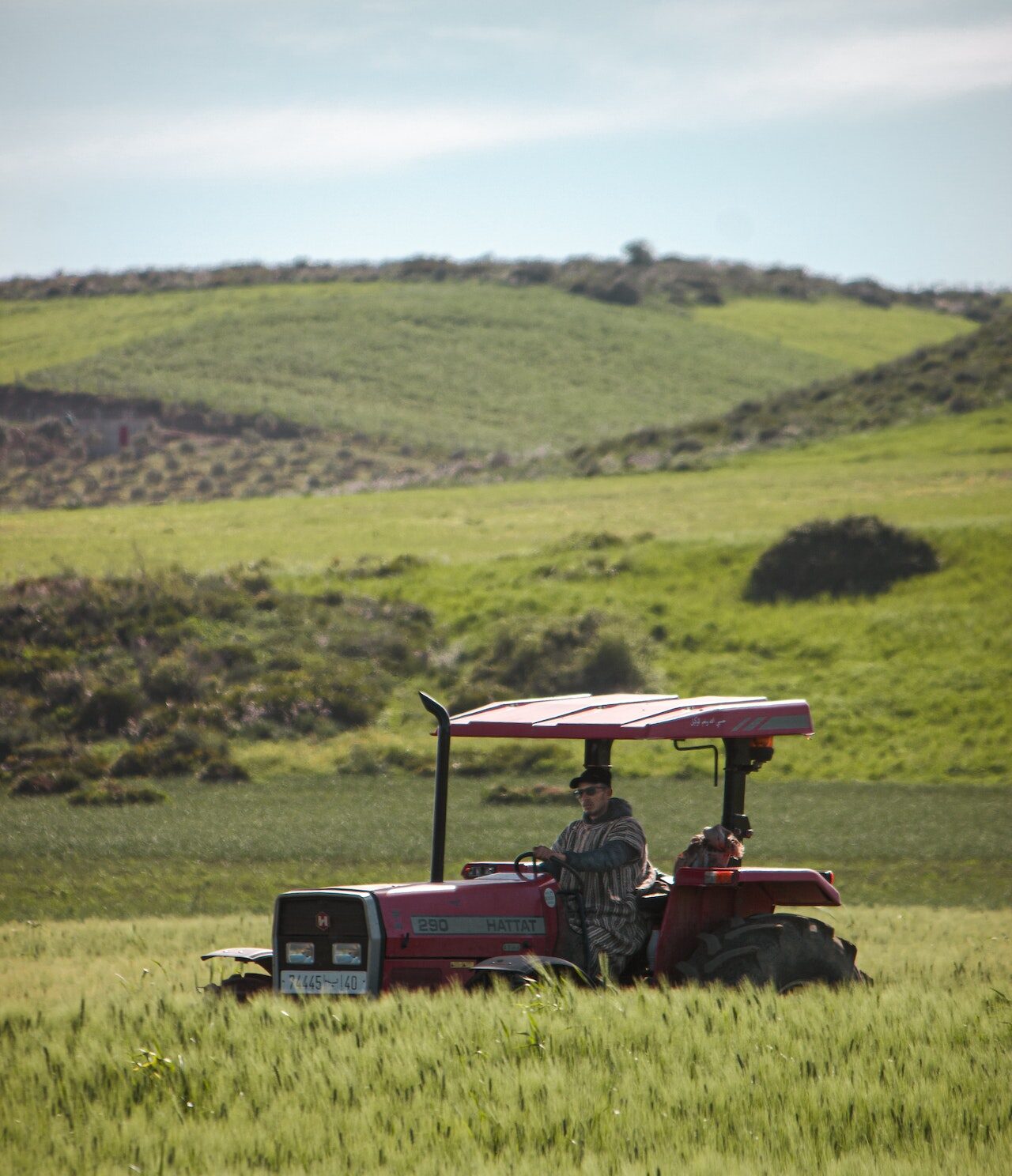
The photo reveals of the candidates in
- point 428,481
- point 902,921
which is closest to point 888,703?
point 902,921

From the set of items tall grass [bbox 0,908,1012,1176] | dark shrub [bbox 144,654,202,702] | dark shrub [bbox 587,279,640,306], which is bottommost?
dark shrub [bbox 144,654,202,702]

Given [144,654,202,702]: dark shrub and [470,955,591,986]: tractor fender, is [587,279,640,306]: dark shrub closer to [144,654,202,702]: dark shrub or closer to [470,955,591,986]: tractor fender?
[144,654,202,702]: dark shrub

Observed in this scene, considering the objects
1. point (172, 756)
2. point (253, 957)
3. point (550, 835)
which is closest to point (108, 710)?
point (172, 756)

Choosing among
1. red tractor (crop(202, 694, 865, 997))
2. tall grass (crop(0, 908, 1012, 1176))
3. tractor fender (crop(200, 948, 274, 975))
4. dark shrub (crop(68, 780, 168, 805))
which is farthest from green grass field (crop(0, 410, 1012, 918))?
tall grass (crop(0, 908, 1012, 1176))

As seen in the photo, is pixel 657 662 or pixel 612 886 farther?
pixel 657 662

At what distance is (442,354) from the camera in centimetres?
10388

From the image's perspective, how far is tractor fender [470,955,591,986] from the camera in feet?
30.8

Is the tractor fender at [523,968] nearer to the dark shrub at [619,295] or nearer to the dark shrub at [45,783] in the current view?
the dark shrub at [45,783]

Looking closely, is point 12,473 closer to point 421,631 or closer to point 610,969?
point 421,631

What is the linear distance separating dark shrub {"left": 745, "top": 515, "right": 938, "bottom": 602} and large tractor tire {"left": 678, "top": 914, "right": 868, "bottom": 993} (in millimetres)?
33762

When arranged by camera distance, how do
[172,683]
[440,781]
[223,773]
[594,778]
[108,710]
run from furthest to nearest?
[172,683] < [108,710] < [223,773] < [594,778] < [440,781]

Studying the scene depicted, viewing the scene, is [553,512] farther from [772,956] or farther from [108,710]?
[772,956]

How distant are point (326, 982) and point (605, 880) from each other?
1853mm

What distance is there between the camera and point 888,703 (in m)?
36.8
